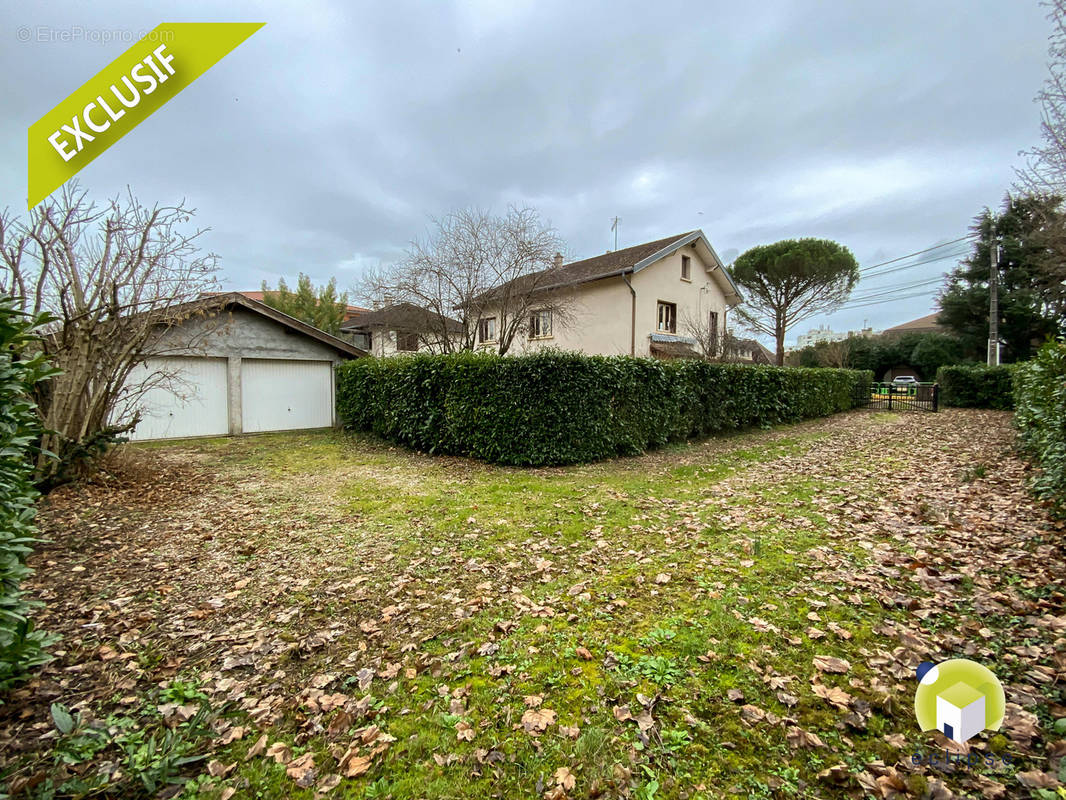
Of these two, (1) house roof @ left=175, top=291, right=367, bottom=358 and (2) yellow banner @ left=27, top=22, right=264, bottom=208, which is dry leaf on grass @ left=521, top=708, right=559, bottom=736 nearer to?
(2) yellow banner @ left=27, top=22, right=264, bottom=208

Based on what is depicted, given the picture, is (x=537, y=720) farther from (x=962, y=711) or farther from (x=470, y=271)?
(x=470, y=271)

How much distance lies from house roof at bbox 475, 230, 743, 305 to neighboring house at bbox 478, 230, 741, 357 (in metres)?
0.04

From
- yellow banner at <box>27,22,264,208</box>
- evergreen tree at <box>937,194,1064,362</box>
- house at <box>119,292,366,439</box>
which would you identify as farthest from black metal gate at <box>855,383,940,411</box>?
yellow banner at <box>27,22,264,208</box>

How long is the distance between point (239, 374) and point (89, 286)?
5829 mm

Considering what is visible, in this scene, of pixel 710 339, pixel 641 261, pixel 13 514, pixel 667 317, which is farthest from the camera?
pixel 667 317

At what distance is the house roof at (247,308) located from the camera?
779cm

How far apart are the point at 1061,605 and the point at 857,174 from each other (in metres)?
15.7

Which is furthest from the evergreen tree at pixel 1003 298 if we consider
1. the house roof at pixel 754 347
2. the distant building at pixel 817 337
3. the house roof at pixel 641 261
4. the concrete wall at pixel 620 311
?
the concrete wall at pixel 620 311

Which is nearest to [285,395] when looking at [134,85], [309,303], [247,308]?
[247,308]

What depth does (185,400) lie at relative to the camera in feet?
35.0

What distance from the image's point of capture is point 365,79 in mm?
7797

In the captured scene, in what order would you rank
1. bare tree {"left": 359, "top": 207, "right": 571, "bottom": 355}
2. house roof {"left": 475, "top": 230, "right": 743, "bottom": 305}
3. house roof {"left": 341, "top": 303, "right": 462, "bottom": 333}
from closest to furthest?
bare tree {"left": 359, "top": 207, "right": 571, "bottom": 355} → house roof {"left": 341, "top": 303, "right": 462, "bottom": 333} → house roof {"left": 475, "top": 230, "right": 743, "bottom": 305}

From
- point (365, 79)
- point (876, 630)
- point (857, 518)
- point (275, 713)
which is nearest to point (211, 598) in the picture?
point (275, 713)

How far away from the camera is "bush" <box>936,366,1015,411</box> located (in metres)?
15.4
